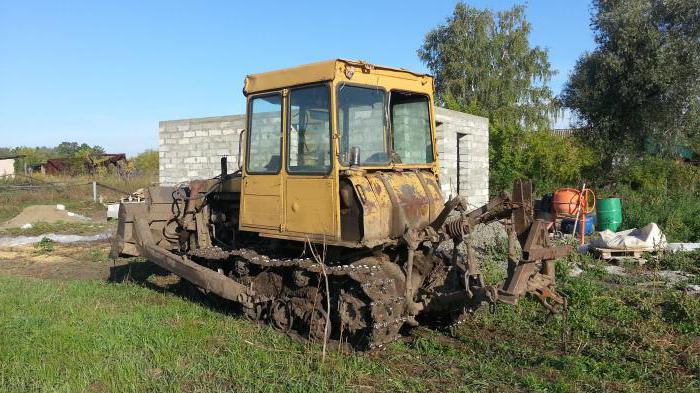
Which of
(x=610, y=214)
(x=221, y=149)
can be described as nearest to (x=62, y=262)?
(x=221, y=149)

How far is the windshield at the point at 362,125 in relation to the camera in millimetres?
5672

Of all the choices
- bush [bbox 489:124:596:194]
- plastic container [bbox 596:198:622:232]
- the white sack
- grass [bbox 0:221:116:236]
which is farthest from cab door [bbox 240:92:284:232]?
bush [bbox 489:124:596:194]

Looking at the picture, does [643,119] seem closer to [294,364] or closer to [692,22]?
[692,22]

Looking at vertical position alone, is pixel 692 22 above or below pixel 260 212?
above

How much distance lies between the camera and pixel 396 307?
542cm

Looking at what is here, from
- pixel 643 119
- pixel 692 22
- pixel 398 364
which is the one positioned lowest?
pixel 398 364

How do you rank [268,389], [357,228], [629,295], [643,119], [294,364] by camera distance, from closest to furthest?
1. [268,389]
2. [294,364]
3. [357,228]
4. [629,295]
5. [643,119]

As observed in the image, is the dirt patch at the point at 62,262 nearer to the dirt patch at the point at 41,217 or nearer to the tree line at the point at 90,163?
the dirt patch at the point at 41,217

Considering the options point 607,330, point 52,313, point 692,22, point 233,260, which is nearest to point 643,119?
point 692,22

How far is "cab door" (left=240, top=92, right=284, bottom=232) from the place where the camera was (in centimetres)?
618

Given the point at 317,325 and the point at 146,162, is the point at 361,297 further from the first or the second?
the point at 146,162

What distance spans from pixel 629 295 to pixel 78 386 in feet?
21.4

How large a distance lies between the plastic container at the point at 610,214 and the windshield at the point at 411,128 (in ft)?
27.3

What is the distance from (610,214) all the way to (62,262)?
11419 mm
